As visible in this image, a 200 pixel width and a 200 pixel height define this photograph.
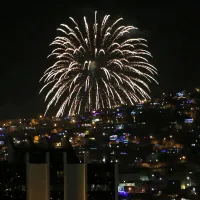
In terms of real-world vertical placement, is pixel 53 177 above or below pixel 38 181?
above

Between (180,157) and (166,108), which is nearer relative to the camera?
(180,157)

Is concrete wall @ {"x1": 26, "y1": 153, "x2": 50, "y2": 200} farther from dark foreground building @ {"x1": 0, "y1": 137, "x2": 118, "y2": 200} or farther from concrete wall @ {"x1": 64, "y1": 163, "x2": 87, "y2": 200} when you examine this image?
concrete wall @ {"x1": 64, "y1": 163, "x2": 87, "y2": 200}

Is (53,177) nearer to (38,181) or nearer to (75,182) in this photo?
(75,182)

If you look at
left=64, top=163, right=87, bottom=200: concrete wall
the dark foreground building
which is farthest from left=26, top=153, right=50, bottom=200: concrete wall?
left=64, top=163, right=87, bottom=200: concrete wall

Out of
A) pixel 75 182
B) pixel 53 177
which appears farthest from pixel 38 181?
pixel 53 177

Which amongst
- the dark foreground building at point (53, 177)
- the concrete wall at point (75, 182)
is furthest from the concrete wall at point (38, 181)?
the concrete wall at point (75, 182)

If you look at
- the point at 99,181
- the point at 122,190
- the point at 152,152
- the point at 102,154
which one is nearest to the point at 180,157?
the point at 152,152

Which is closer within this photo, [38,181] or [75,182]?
[38,181]

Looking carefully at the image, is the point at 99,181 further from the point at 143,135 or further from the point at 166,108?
the point at 166,108
